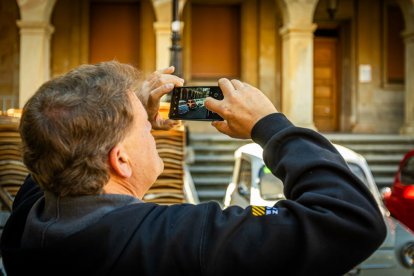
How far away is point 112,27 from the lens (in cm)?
1611

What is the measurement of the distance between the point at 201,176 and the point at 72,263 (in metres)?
11.2

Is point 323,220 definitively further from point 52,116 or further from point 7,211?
point 7,211

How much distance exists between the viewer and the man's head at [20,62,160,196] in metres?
1.36

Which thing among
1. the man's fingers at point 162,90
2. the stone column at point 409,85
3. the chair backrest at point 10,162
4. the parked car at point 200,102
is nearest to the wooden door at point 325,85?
the stone column at point 409,85

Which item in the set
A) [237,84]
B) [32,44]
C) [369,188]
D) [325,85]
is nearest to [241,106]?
[237,84]

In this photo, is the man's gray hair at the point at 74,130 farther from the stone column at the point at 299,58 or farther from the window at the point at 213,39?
the window at the point at 213,39

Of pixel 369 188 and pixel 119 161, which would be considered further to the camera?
pixel 369 188

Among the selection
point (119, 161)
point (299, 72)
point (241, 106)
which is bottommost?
point (119, 161)

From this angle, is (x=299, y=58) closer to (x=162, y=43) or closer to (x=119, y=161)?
(x=162, y=43)

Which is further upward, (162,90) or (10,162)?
(162,90)

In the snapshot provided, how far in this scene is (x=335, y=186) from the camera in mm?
1291

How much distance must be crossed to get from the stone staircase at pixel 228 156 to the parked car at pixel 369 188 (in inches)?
198

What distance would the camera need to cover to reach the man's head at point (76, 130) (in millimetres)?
1359

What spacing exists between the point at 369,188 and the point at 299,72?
9.22 metres
